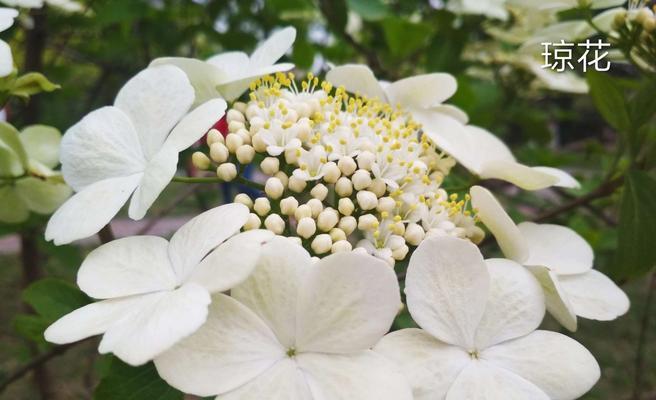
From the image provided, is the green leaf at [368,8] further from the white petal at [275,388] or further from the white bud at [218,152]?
the white petal at [275,388]

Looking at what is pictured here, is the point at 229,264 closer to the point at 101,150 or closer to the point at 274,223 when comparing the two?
the point at 274,223

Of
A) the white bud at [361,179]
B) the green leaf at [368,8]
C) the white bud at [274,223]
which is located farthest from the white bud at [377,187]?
the green leaf at [368,8]

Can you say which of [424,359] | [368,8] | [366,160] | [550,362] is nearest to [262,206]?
[366,160]

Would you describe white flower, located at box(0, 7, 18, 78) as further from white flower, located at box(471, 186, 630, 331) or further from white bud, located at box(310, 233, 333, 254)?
white flower, located at box(471, 186, 630, 331)

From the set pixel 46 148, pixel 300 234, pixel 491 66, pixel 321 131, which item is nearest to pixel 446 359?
pixel 300 234

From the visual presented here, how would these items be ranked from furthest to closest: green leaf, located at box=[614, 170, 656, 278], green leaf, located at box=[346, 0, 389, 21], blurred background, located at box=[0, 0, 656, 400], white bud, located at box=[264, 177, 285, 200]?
green leaf, located at box=[346, 0, 389, 21] < blurred background, located at box=[0, 0, 656, 400] < green leaf, located at box=[614, 170, 656, 278] < white bud, located at box=[264, 177, 285, 200]

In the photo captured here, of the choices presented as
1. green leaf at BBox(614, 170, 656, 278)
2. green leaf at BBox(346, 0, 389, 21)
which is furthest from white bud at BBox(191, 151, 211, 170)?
green leaf at BBox(346, 0, 389, 21)

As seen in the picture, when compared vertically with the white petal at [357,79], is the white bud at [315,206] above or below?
below
